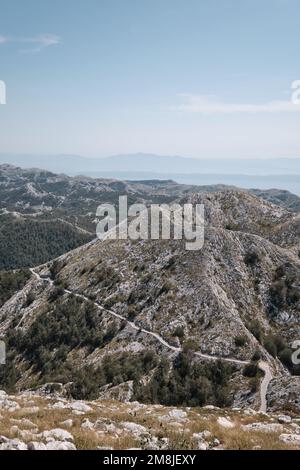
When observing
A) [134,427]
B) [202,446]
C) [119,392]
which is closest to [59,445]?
[134,427]

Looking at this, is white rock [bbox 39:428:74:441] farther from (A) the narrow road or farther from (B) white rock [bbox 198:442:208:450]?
(A) the narrow road

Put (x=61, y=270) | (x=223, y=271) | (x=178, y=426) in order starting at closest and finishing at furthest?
(x=178, y=426)
(x=223, y=271)
(x=61, y=270)

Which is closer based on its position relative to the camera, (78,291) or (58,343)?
(58,343)

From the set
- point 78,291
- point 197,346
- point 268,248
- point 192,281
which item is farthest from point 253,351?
point 78,291

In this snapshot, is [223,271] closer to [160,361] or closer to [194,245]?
[194,245]

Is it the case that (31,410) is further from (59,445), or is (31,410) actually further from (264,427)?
(264,427)

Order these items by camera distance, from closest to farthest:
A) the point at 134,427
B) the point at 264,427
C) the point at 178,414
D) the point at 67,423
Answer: the point at 67,423 < the point at 134,427 < the point at 264,427 < the point at 178,414

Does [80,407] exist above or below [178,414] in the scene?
above
